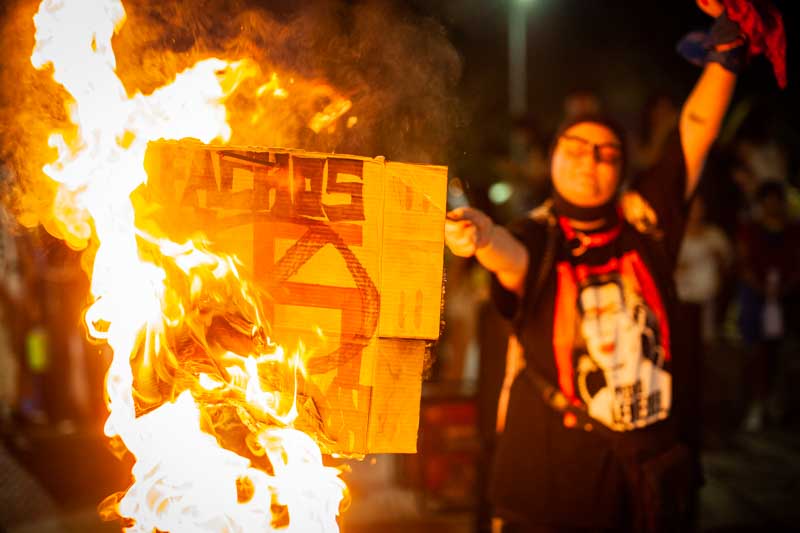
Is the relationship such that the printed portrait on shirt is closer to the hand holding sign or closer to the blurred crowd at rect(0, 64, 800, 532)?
the hand holding sign

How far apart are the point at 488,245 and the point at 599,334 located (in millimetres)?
601

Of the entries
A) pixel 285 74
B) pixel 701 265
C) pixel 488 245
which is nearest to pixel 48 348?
pixel 285 74

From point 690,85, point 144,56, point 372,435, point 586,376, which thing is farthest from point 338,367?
point 690,85

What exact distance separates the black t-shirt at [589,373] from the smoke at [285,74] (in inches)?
27.2

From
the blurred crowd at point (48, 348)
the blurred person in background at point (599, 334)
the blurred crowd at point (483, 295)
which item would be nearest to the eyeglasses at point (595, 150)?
the blurred person in background at point (599, 334)

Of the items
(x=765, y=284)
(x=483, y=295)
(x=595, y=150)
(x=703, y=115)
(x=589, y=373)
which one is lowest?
(x=589, y=373)

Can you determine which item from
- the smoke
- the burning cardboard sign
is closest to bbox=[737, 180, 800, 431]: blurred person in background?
the smoke

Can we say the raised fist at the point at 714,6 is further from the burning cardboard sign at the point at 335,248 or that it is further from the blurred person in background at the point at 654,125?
the blurred person in background at the point at 654,125

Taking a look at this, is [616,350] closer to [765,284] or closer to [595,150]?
[595,150]

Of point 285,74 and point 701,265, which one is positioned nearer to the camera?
point 285,74

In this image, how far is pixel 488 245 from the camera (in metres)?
2.89

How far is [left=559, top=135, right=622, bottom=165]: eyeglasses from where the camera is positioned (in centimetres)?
315

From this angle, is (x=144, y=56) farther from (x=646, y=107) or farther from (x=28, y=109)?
(x=646, y=107)

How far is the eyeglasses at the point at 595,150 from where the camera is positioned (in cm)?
315
